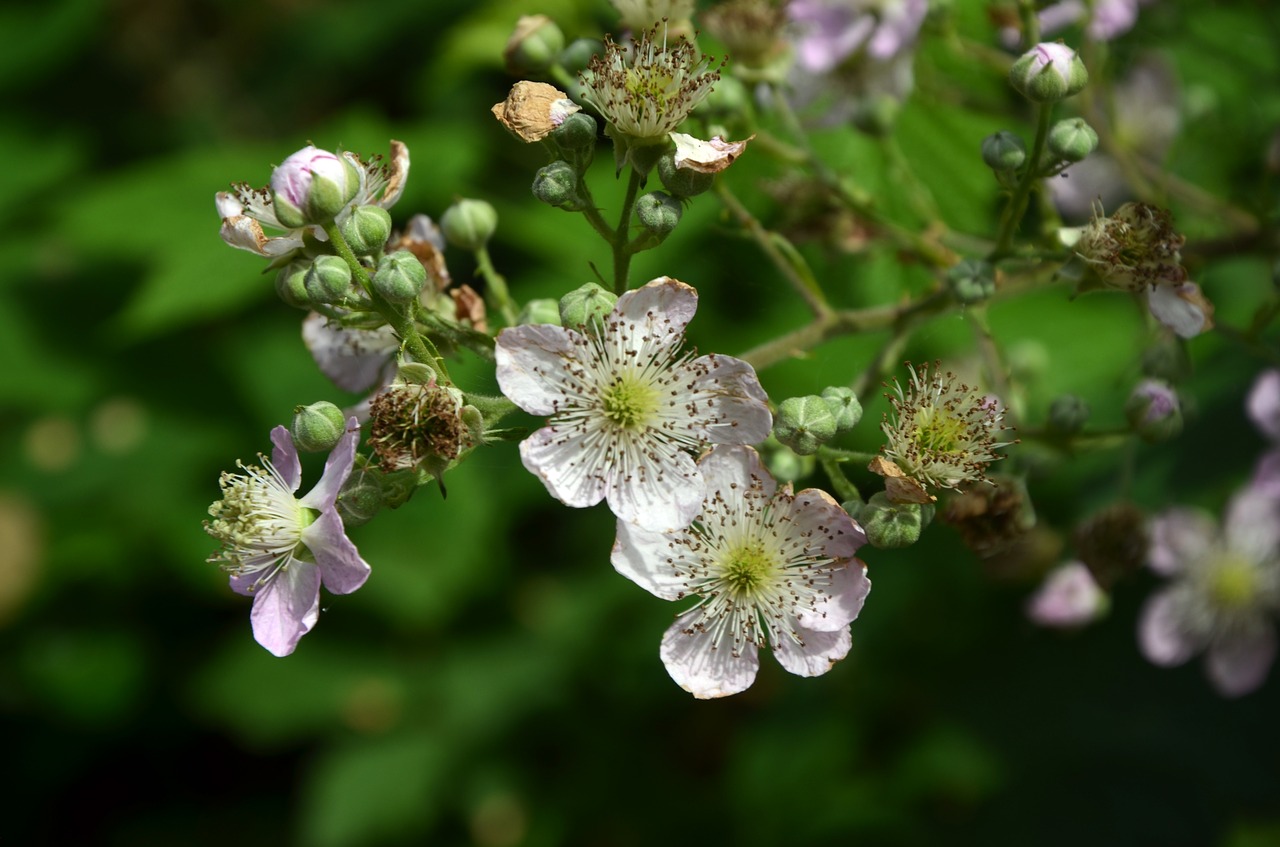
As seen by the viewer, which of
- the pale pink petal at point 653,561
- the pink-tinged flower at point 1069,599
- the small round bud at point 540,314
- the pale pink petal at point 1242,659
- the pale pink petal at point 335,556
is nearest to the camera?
the pale pink petal at point 335,556

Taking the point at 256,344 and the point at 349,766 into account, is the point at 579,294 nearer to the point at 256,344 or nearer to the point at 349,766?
the point at 256,344

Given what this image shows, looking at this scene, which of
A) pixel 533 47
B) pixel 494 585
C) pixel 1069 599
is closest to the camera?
pixel 533 47

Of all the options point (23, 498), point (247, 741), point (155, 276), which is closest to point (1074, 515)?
point (155, 276)

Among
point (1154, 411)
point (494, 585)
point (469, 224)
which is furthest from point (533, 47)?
point (494, 585)

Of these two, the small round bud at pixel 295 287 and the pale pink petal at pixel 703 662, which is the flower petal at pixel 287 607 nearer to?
the small round bud at pixel 295 287

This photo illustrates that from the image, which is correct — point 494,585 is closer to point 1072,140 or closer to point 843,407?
point 843,407

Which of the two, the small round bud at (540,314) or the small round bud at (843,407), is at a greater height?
the small round bud at (540,314)

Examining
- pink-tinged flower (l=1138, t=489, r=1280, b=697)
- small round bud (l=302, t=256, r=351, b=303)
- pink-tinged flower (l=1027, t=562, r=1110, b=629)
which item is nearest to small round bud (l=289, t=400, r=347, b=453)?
small round bud (l=302, t=256, r=351, b=303)

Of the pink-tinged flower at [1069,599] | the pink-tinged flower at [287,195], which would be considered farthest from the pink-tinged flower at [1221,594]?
the pink-tinged flower at [287,195]
